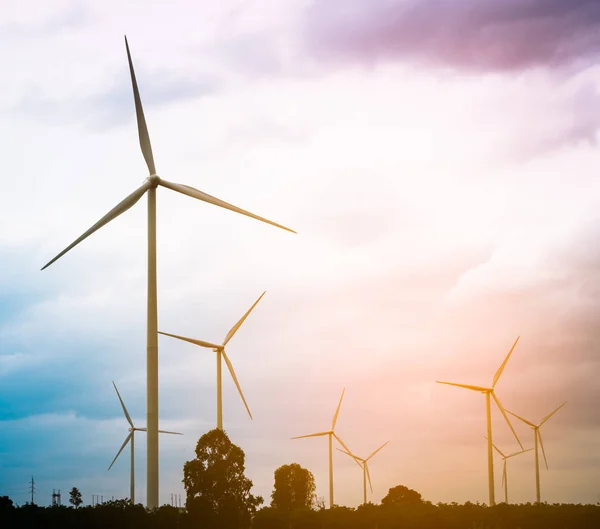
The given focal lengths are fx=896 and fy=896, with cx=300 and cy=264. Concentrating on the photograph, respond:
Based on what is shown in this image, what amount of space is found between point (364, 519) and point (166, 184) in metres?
50.5

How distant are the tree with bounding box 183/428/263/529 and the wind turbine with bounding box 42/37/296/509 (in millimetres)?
25820

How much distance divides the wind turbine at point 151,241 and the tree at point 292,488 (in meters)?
91.8

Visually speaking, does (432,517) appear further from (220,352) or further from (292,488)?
(292,488)

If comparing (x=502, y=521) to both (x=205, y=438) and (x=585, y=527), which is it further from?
(x=205, y=438)

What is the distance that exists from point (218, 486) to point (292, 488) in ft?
214

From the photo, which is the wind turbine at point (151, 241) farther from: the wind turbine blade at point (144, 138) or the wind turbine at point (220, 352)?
the wind turbine at point (220, 352)

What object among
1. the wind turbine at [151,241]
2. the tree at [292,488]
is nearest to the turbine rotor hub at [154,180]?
the wind turbine at [151,241]

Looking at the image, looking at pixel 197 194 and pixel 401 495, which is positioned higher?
pixel 197 194

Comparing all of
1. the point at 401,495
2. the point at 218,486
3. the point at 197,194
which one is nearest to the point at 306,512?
the point at 218,486

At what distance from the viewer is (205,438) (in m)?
110

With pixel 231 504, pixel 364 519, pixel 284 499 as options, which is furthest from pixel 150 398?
pixel 284 499

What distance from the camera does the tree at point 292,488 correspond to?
170 m

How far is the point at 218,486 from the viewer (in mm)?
107562

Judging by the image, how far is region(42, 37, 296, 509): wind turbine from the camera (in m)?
77.3
